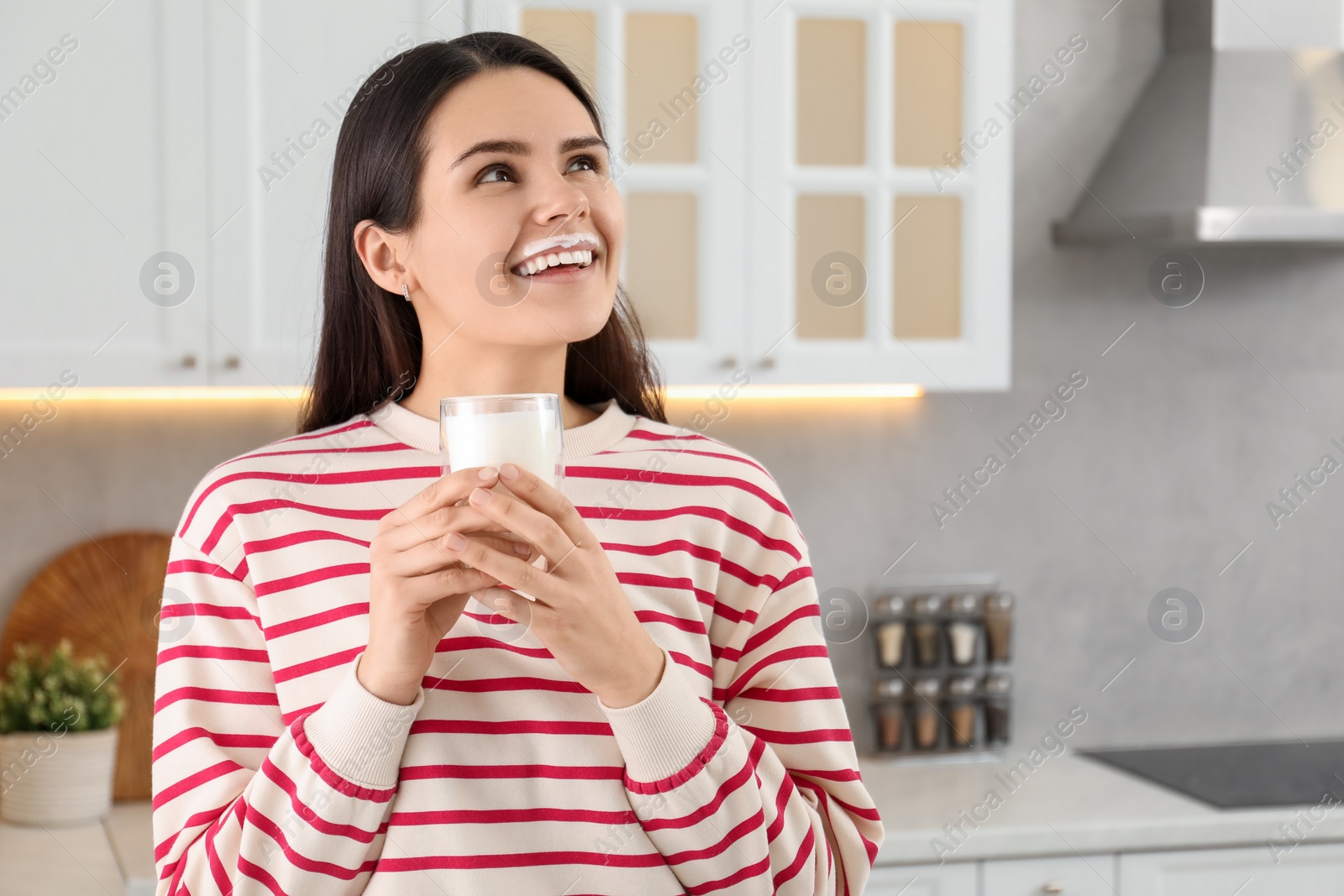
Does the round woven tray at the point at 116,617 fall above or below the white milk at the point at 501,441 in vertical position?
below

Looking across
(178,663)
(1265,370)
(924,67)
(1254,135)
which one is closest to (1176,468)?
(1265,370)

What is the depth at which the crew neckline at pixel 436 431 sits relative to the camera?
1.11 meters

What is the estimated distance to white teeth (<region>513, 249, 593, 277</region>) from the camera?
40.2 inches

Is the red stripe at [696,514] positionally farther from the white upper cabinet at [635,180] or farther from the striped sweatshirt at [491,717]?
the white upper cabinet at [635,180]

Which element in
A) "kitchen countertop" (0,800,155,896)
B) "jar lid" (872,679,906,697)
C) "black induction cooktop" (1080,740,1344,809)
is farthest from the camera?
"jar lid" (872,679,906,697)

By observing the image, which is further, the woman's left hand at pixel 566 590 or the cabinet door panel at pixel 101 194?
the cabinet door panel at pixel 101 194

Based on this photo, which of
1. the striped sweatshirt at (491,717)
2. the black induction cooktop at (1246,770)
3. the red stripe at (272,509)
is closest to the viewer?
the striped sweatshirt at (491,717)

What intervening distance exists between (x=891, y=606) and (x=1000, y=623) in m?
0.23

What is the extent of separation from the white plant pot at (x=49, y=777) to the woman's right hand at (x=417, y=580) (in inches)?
56.1

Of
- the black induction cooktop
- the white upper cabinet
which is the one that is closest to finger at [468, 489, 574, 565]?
the white upper cabinet

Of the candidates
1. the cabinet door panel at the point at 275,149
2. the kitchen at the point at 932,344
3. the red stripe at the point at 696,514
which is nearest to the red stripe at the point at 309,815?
the red stripe at the point at 696,514

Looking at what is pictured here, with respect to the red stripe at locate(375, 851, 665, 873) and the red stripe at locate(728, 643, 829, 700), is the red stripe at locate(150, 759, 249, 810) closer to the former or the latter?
the red stripe at locate(375, 851, 665, 873)

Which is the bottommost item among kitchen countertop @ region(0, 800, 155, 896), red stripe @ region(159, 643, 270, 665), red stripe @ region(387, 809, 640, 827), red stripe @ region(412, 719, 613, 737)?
kitchen countertop @ region(0, 800, 155, 896)

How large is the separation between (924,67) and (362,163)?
1.31m
